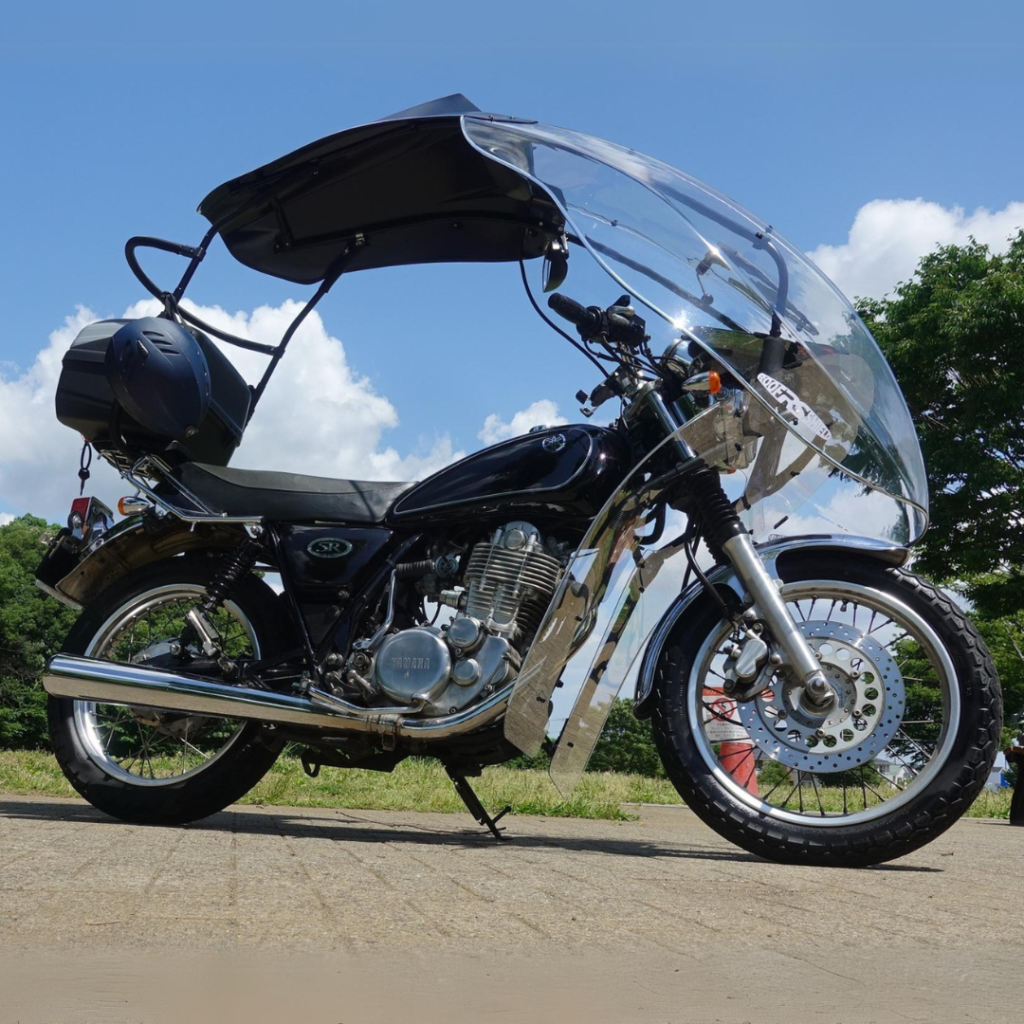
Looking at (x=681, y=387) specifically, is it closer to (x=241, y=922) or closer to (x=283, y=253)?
(x=283, y=253)

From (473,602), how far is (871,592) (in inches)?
56.0

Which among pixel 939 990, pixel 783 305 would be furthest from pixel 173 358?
pixel 939 990

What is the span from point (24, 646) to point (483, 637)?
45.5 meters

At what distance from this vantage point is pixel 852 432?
3.93 m

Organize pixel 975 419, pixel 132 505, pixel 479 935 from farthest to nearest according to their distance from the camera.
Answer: pixel 975 419 → pixel 132 505 → pixel 479 935

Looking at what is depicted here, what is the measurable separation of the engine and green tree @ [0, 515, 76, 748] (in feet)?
139

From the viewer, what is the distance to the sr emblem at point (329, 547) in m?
4.77

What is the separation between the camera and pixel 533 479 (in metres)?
4.38

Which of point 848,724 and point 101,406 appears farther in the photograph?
point 101,406

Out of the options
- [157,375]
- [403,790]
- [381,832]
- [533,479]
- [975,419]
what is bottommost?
[403,790]

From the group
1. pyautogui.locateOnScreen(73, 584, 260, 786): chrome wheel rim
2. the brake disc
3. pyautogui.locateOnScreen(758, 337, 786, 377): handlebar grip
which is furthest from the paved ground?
pyautogui.locateOnScreen(758, 337, 786, 377): handlebar grip

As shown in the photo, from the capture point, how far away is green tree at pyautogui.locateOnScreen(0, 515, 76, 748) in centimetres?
4375

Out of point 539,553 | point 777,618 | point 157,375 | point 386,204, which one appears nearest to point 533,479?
point 539,553

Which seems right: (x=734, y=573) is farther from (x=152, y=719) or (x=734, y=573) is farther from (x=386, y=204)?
(x=152, y=719)
